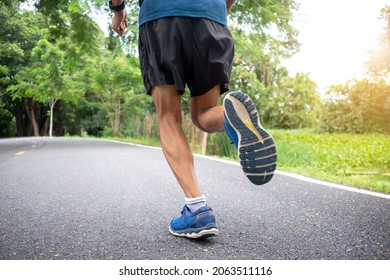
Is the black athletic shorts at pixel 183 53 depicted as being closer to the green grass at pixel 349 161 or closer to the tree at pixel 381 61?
the green grass at pixel 349 161

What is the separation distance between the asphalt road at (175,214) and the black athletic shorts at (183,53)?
61 centimetres

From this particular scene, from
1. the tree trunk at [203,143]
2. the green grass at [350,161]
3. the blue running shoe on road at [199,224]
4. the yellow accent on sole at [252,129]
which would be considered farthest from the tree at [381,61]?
the tree trunk at [203,143]

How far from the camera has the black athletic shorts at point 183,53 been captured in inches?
56.7

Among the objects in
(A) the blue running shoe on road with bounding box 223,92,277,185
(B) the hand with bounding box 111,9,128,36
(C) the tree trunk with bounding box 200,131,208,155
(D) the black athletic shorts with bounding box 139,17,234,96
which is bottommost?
(C) the tree trunk with bounding box 200,131,208,155

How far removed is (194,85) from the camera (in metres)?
1.53

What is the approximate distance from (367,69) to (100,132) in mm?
20614

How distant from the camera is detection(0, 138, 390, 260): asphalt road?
136 centimetres

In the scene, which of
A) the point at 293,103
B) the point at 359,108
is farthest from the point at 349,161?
the point at 293,103

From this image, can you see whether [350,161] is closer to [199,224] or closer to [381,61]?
[381,61]

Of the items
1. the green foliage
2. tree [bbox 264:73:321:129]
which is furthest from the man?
tree [bbox 264:73:321:129]

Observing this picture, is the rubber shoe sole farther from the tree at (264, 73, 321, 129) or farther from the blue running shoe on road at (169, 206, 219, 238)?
the tree at (264, 73, 321, 129)

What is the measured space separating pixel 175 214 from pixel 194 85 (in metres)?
0.74
